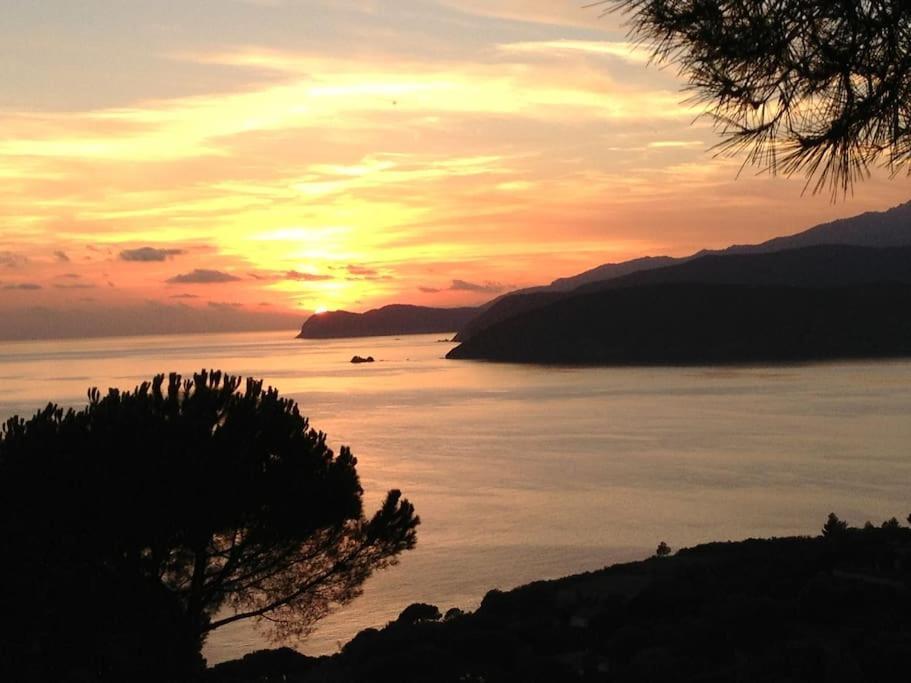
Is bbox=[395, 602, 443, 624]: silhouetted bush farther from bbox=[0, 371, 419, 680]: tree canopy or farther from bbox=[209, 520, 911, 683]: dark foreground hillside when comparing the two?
bbox=[0, 371, 419, 680]: tree canopy

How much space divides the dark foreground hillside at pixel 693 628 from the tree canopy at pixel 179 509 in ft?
5.65

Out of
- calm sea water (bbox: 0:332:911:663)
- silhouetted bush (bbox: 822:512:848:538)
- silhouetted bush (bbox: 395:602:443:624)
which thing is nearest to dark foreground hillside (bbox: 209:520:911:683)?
silhouetted bush (bbox: 822:512:848:538)

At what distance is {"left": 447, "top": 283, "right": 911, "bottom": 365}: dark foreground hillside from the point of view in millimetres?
143250

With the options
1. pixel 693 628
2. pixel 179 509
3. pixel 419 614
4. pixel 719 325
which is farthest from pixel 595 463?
pixel 719 325

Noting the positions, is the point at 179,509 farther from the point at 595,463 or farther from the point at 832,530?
the point at 595,463

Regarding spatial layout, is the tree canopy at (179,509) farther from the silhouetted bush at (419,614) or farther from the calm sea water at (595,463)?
the calm sea water at (595,463)

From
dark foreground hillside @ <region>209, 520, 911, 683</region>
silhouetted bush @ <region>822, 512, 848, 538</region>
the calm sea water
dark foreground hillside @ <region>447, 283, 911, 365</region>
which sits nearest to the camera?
dark foreground hillside @ <region>209, 520, 911, 683</region>

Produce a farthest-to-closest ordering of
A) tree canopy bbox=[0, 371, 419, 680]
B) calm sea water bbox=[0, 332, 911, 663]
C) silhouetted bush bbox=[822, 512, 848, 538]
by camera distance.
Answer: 1. calm sea water bbox=[0, 332, 911, 663]
2. silhouetted bush bbox=[822, 512, 848, 538]
3. tree canopy bbox=[0, 371, 419, 680]

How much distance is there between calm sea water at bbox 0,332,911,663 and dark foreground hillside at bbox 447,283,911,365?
20.1 metres

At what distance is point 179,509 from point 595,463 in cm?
4881

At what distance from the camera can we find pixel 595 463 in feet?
202

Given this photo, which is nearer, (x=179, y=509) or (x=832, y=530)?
(x=179, y=509)

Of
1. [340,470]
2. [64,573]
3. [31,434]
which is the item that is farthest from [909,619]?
[31,434]

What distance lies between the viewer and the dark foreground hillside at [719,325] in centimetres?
14325
